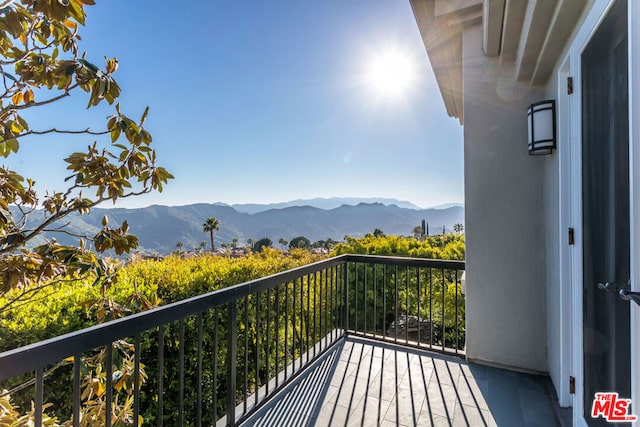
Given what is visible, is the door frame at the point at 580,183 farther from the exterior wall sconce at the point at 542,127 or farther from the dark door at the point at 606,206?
the exterior wall sconce at the point at 542,127

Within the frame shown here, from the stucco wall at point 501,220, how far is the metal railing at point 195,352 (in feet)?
1.09

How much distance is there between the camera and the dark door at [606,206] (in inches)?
50.6

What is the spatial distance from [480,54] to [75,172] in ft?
11.1

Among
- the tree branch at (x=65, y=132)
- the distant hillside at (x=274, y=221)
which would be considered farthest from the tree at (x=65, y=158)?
the distant hillside at (x=274, y=221)

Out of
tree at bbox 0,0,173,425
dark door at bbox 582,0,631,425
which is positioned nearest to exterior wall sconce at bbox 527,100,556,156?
dark door at bbox 582,0,631,425

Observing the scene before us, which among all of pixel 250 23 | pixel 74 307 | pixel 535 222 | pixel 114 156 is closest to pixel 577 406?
pixel 535 222

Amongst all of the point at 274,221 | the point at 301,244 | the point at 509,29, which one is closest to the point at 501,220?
the point at 509,29

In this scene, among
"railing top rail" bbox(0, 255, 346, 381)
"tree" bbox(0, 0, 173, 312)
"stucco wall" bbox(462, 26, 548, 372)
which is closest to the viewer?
"railing top rail" bbox(0, 255, 346, 381)

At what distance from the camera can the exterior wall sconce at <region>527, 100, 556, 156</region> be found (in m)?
2.31

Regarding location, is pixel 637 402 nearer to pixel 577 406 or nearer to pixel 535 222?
pixel 577 406

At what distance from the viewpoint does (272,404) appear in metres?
2.39

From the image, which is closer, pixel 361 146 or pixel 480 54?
pixel 480 54

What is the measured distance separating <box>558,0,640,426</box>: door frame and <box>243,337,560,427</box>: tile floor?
550 mm

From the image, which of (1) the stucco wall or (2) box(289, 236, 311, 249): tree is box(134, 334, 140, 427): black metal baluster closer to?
(1) the stucco wall
